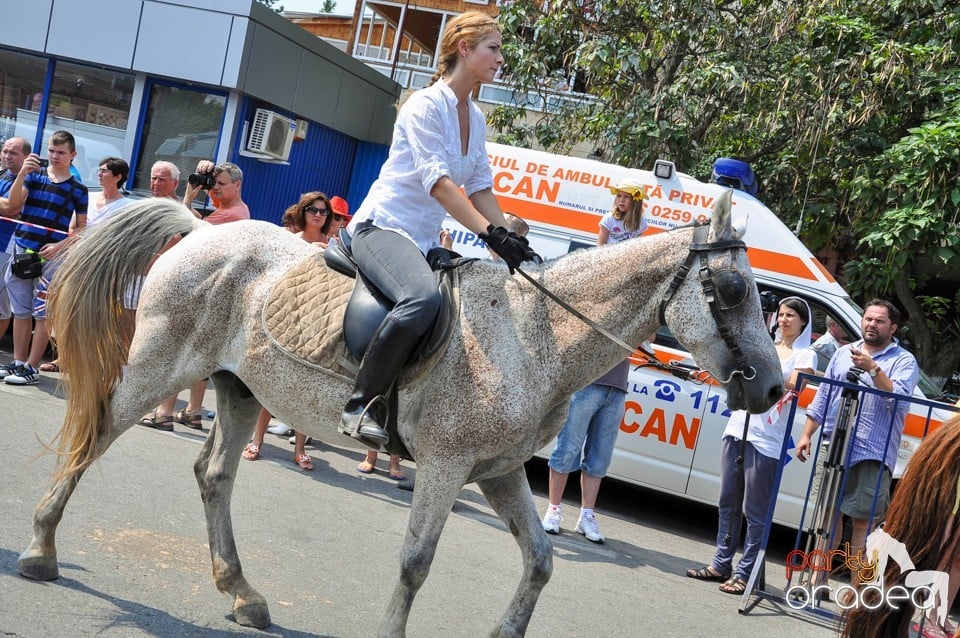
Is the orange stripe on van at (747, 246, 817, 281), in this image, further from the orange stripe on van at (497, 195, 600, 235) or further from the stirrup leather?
the stirrup leather

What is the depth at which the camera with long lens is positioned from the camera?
8.61 metres

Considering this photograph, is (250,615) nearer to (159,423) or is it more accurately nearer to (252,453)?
(252,453)

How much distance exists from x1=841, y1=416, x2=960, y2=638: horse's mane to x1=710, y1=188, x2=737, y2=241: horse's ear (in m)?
1.22

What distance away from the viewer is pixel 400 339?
3.93 meters

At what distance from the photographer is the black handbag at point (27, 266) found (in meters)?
8.96

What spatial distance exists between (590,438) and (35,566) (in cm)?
439

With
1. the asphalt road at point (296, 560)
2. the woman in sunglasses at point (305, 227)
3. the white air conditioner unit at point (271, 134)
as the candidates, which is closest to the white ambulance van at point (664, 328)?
the asphalt road at point (296, 560)

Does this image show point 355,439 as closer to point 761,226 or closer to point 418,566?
point 418,566

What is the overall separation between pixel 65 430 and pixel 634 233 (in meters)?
4.66

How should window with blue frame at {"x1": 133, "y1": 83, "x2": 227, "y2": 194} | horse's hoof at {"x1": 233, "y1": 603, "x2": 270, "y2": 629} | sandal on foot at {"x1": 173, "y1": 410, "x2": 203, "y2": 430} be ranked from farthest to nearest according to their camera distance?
window with blue frame at {"x1": 133, "y1": 83, "x2": 227, "y2": 194}
sandal on foot at {"x1": 173, "y1": 410, "x2": 203, "y2": 430}
horse's hoof at {"x1": 233, "y1": 603, "x2": 270, "y2": 629}

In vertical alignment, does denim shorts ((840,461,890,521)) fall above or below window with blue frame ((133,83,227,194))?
below

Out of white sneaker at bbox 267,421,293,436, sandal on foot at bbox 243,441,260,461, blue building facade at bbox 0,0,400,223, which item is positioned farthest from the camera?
blue building facade at bbox 0,0,400,223

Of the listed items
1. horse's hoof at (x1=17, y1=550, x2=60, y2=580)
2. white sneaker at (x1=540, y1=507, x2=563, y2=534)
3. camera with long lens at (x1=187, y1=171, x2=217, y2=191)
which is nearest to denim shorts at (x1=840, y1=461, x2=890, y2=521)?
white sneaker at (x1=540, y1=507, x2=563, y2=534)

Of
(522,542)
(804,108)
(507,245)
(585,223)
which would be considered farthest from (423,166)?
(804,108)
